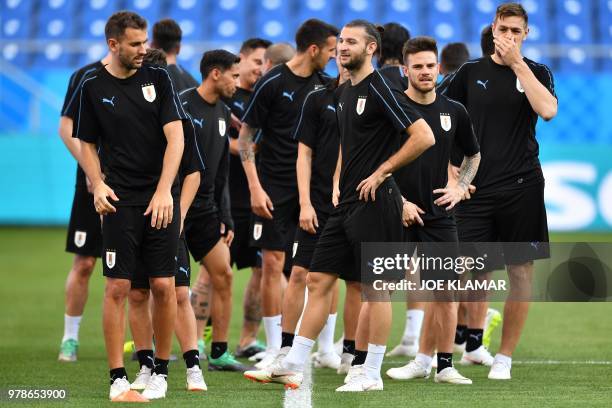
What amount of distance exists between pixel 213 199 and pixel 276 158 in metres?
0.83

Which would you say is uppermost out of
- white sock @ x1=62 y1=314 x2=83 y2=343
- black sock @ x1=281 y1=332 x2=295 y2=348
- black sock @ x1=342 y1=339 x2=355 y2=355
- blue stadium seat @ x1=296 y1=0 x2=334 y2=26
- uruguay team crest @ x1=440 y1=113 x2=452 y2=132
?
blue stadium seat @ x1=296 y1=0 x2=334 y2=26

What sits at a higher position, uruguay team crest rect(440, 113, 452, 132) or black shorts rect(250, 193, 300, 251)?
uruguay team crest rect(440, 113, 452, 132)

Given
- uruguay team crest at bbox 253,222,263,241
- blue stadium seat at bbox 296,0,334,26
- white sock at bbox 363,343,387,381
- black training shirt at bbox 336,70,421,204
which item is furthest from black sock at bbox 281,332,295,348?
blue stadium seat at bbox 296,0,334,26

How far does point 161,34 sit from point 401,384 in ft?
12.4

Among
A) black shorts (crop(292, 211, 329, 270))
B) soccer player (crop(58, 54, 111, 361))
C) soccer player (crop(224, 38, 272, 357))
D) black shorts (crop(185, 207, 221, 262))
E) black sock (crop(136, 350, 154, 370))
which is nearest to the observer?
black sock (crop(136, 350, 154, 370))

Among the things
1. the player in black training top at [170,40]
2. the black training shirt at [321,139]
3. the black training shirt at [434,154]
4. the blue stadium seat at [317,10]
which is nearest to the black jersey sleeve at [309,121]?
the black training shirt at [321,139]

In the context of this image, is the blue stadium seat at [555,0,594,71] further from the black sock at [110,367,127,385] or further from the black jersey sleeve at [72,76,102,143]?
the black sock at [110,367,127,385]

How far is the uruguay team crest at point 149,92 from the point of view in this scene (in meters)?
6.62

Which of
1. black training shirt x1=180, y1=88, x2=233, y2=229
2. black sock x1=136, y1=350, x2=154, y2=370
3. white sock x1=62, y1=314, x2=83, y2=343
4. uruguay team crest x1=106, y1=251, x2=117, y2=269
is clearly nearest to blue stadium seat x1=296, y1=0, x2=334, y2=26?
white sock x1=62, y1=314, x2=83, y2=343

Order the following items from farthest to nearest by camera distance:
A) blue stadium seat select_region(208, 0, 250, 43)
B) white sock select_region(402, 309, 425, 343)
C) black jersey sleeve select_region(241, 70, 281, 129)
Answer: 1. blue stadium seat select_region(208, 0, 250, 43)
2. white sock select_region(402, 309, 425, 343)
3. black jersey sleeve select_region(241, 70, 281, 129)

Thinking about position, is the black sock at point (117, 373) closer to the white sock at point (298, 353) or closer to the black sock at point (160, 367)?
the black sock at point (160, 367)

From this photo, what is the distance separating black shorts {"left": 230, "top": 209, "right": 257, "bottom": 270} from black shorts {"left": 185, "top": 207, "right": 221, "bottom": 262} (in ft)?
4.78

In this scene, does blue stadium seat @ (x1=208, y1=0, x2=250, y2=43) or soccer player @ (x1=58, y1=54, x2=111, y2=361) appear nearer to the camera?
soccer player @ (x1=58, y1=54, x2=111, y2=361)

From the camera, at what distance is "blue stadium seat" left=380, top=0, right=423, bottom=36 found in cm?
2155
